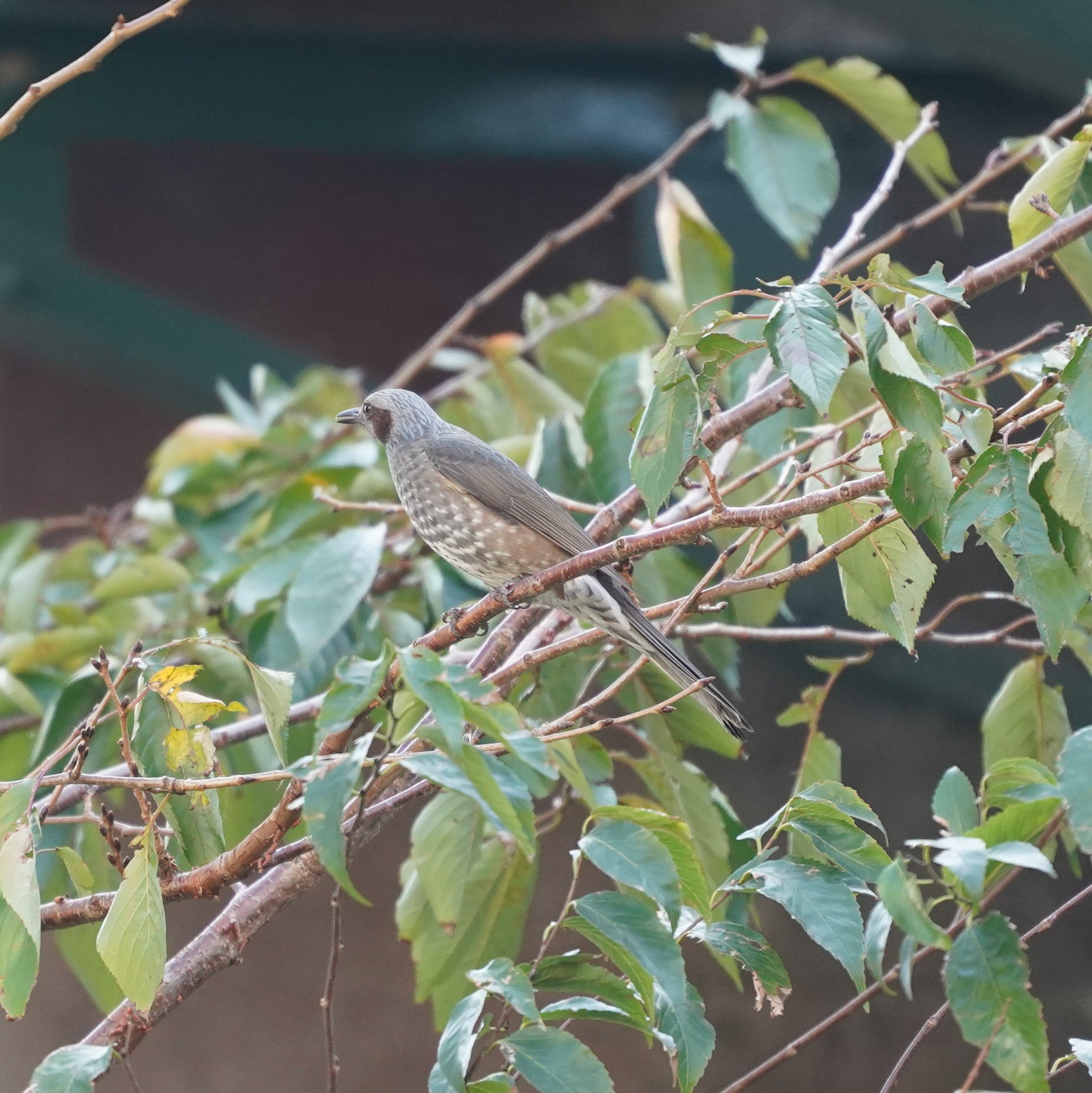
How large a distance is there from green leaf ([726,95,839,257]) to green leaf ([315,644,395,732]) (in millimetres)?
1679

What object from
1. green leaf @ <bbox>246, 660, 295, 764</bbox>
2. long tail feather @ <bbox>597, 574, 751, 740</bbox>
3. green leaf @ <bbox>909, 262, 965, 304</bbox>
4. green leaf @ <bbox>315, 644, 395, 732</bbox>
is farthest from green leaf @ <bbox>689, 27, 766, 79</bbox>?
green leaf @ <bbox>315, 644, 395, 732</bbox>

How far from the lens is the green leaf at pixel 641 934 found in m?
1.21

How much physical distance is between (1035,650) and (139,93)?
3968 millimetres

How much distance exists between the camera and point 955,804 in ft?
3.92

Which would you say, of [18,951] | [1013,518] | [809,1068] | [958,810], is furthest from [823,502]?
[809,1068]

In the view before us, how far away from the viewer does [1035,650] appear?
1904 millimetres

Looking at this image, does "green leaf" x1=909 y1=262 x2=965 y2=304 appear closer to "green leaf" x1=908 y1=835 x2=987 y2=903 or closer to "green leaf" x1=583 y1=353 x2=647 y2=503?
"green leaf" x1=908 y1=835 x2=987 y2=903

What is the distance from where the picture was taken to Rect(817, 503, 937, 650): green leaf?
4.97ft

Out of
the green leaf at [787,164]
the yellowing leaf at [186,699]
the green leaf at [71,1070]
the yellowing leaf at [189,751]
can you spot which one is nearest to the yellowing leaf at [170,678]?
the yellowing leaf at [186,699]

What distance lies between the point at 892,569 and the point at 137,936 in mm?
930

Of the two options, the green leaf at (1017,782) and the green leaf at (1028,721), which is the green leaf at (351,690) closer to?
the green leaf at (1017,782)

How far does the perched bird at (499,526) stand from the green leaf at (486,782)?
90 centimetres

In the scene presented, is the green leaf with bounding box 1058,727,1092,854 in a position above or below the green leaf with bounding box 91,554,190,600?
below

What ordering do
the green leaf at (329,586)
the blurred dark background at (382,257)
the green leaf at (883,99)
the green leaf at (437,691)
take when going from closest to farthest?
the green leaf at (437,691)
the green leaf at (329,586)
the green leaf at (883,99)
the blurred dark background at (382,257)
